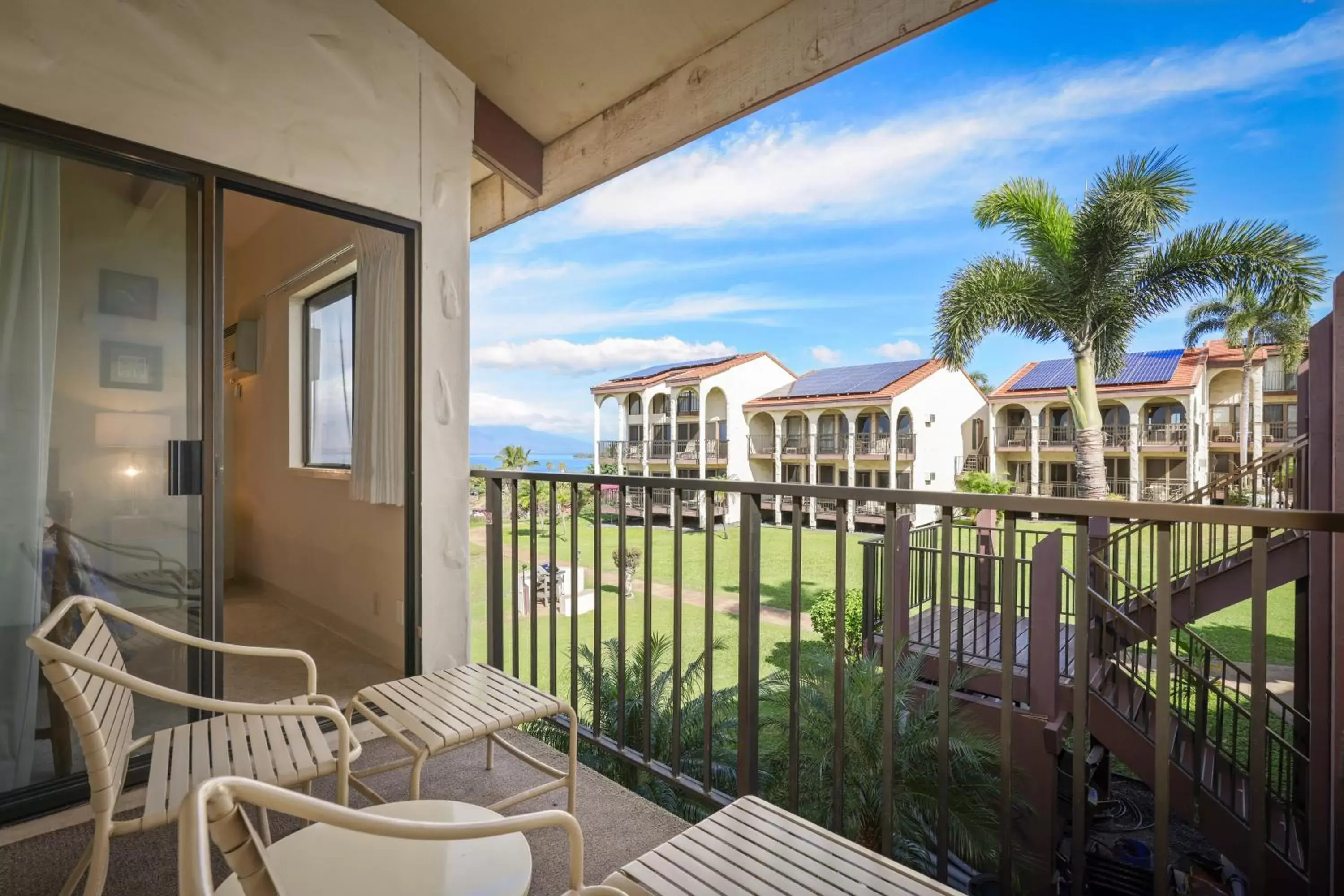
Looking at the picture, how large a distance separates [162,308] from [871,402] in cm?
2513

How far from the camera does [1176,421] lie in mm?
21000

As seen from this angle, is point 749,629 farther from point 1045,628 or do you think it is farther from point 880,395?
point 880,395

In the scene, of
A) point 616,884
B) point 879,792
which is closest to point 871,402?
point 879,792

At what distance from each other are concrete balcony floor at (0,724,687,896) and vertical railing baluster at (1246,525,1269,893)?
1.28 m

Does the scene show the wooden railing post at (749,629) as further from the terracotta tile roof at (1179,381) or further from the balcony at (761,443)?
the balcony at (761,443)

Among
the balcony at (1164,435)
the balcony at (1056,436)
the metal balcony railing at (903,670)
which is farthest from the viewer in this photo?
the balcony at (1056,436)

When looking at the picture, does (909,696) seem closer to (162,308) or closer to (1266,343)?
(162,308)

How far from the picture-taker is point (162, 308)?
221 cm

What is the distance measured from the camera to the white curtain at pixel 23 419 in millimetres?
1932

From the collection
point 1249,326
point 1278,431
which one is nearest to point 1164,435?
point 1278,431

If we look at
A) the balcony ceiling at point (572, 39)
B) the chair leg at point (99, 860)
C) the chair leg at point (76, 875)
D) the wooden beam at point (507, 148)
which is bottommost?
the chair leg at point (76, 875)

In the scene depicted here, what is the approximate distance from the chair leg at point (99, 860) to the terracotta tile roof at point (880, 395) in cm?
2513

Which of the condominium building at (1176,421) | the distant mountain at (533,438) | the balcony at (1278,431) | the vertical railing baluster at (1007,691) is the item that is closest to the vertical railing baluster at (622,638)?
the vertical railing baluster at (1007,691)

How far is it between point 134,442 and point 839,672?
223cm
